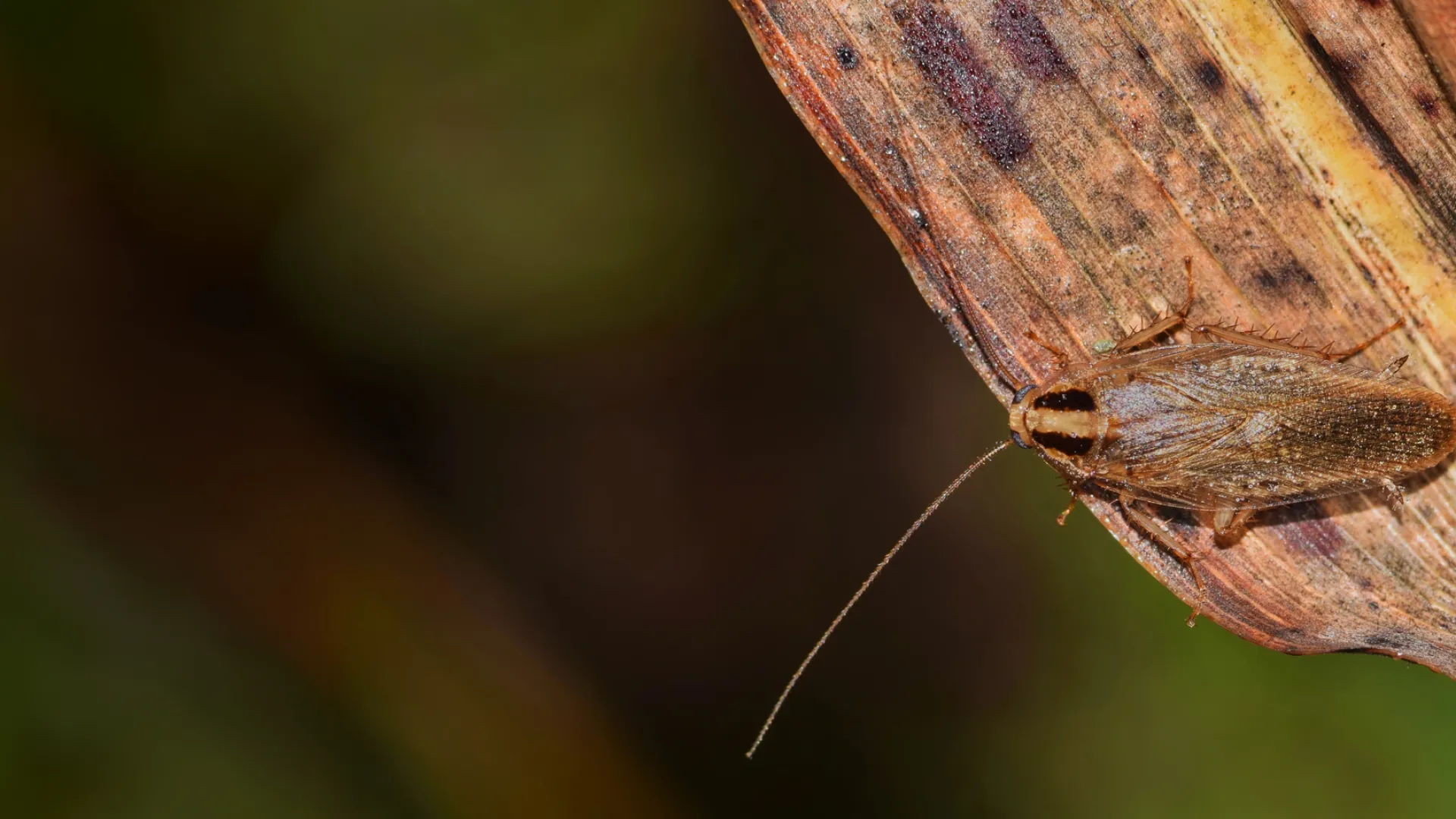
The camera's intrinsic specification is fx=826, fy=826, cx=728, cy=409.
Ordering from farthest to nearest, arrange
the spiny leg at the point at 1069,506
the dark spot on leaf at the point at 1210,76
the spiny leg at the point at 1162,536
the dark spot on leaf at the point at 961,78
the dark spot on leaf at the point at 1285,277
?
1. the spiny leg at the point at 1069,506
2. the spiny leg at the point at 1162,536
3. the dark spot on leaf at the point at 1285,277
4. the dark spot on leaf at the point at 1210,76
5. the dark spot on leaf at the point at 961,78

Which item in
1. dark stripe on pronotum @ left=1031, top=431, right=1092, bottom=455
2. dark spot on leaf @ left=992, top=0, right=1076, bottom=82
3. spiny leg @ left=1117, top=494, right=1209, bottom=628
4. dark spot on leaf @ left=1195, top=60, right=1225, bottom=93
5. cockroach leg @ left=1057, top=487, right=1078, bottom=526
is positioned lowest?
spiny leg @ left=1117, top=494, right=1209, bottom=628

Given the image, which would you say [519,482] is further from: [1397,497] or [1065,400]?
[1397,497]

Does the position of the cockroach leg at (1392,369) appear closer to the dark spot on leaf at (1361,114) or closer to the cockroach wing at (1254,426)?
the cockroach wing at (1254,426)

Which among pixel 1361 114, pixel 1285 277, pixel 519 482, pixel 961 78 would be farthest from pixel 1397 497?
pixel 519 482

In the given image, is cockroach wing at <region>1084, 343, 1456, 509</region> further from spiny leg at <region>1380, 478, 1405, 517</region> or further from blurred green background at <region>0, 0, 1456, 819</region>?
blurred green background at <region>0, 0, 1456, 819</region>

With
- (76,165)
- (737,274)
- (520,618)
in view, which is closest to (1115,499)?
(737,274)

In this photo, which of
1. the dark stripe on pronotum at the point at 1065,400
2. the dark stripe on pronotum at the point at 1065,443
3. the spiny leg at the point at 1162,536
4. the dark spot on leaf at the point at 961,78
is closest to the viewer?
the dark spot on leaf at the point at 961,78

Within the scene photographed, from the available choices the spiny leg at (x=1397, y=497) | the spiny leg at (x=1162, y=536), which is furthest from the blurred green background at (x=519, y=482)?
the spiny leg at (x=1397, y=497)

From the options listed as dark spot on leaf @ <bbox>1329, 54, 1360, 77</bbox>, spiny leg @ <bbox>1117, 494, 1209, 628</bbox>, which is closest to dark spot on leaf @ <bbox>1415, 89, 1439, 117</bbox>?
dark spot on leaf @ <bbox>1329, 54, 1360, 77</bbox>
